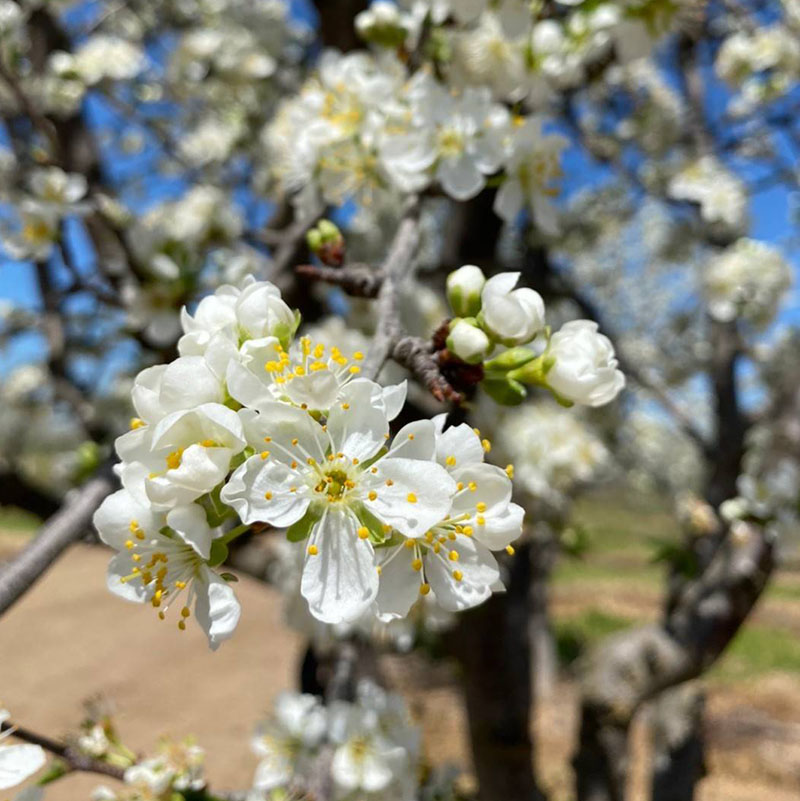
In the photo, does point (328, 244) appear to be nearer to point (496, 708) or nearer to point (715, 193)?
point (496, 708)

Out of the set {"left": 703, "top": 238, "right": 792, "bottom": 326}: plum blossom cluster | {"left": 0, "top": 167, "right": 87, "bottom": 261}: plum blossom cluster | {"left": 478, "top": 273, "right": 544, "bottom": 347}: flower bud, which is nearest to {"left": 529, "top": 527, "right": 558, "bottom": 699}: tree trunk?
{"left": 703, "top": 238, "right": 792, "bottom": 326}: plum blossom cluster

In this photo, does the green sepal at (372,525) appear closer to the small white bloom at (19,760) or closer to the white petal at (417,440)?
the white petal at (417,440)

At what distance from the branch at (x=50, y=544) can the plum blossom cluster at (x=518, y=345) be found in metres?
0.64

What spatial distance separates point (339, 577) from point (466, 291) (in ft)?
1.26

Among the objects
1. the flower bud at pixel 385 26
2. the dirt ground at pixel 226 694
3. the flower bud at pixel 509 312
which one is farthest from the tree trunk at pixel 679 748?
the flower bud at pixel 385 26

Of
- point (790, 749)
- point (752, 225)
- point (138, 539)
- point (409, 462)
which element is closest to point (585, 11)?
point (409, 462)

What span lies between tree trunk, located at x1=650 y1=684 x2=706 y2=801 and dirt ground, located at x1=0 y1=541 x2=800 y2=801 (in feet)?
6.60

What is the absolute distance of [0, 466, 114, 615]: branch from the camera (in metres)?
0.98

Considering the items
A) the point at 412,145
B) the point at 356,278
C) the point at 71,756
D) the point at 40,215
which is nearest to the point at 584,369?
the point at 356,278

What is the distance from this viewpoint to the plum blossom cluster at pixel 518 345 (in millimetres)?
852

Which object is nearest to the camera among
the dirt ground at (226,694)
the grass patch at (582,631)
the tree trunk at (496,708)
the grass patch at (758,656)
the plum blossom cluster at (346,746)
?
the plum blossom cluster at (346,746)

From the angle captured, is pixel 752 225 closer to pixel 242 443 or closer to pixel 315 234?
pixel 315 234

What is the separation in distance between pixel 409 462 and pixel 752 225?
11.8 ft

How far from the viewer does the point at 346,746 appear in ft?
5.10
